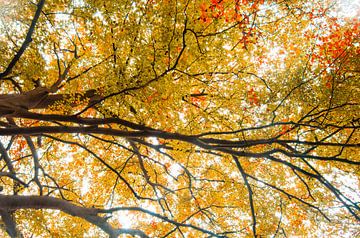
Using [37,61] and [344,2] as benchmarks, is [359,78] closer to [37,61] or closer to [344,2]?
[344,2]

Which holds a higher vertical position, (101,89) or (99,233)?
(101,89)

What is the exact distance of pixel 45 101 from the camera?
17.6 feet

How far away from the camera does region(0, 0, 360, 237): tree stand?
13.7ft

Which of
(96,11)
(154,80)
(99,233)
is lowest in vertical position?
(99,233)

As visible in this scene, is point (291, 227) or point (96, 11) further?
point (291, 227)

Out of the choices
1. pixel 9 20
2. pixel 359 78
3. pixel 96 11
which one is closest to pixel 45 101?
pixel 9 20

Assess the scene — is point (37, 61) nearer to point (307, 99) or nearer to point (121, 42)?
point (121, 42)

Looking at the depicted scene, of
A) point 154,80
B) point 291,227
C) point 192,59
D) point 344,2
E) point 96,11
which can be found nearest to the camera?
point 154,80

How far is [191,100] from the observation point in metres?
7.22

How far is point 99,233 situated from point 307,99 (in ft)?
20.0

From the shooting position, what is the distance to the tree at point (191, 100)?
13.7ft

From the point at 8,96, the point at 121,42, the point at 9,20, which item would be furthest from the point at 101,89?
the point at 9,20

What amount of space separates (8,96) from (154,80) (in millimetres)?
2869

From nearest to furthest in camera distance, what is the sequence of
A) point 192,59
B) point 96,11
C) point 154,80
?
point 154,80 → point 96,11 → point 192,59
